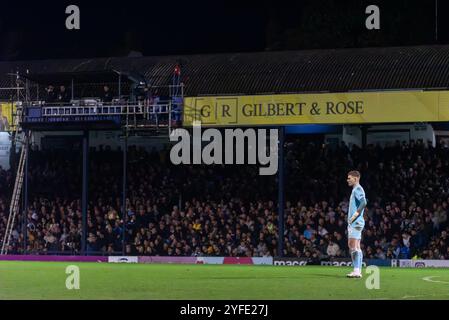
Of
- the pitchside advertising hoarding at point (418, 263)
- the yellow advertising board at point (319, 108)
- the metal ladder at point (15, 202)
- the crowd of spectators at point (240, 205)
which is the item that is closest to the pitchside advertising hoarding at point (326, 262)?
the pitchside advertising hoarding at point (418, 263)

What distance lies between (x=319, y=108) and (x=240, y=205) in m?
5.30

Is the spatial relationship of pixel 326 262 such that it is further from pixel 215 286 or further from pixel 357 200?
pixel 215 286

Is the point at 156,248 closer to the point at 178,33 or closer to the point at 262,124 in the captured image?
the point at 262,124

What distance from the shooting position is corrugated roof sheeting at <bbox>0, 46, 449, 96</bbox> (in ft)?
122

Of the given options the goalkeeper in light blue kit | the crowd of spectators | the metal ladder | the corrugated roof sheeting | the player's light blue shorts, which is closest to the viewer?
the goalkeeper in light blue kit

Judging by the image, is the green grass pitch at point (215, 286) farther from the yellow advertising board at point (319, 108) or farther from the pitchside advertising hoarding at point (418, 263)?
the yellow advertising board at point (319, 108)

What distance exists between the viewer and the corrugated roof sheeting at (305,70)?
37188 millimetres

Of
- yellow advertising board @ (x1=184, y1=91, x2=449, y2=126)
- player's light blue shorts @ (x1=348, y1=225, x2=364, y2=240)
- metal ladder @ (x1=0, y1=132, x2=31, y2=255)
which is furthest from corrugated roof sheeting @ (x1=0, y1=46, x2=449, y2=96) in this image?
player's light blue shorts @ (x1=348, y1=225, x2=364, y2=240)

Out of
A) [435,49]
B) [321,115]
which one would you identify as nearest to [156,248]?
[321,115]

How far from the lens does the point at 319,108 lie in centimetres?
3572

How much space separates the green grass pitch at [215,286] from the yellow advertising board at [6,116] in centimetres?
1439

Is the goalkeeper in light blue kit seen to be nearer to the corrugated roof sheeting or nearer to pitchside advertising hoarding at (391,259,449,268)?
pitchside advertising hoarding at (391,259,449,268)

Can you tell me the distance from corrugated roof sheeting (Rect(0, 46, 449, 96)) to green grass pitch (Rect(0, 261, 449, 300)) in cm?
1327
